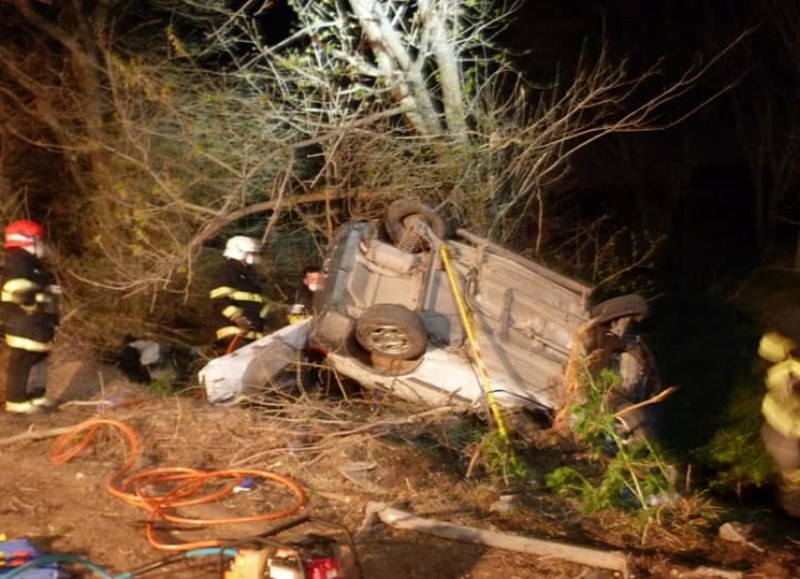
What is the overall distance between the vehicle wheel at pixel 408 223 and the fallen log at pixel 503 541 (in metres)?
2.80

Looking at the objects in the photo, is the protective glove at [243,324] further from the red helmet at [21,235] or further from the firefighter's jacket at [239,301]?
the red helmet at [21,235]

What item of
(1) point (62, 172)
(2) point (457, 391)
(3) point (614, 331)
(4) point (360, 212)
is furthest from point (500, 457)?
(1) point (62, 172)

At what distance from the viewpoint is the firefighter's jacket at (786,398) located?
5.25m

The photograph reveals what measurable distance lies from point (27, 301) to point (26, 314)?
0.14 m

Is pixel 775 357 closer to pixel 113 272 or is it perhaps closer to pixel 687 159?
pixel 113 272

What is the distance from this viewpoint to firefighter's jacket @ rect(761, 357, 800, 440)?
525cm

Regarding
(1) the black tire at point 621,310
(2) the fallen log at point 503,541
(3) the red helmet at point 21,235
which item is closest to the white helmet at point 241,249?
(3) the red helmet at point 21,235

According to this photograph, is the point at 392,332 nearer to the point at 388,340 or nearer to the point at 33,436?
the point at 388,340

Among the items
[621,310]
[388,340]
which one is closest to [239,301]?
[388,340]

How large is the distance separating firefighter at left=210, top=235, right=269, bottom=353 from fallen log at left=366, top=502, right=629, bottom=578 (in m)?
3.64

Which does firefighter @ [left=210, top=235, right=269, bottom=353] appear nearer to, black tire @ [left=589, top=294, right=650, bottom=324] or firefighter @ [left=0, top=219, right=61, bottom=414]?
firefighter @ [left=0, top=219, right=61, bottom=414]

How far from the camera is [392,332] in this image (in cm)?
689

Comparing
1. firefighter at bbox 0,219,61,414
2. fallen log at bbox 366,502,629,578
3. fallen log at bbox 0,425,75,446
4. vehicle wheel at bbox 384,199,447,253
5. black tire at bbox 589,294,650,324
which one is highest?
vehicle wheel at bbox 384,199,447,253

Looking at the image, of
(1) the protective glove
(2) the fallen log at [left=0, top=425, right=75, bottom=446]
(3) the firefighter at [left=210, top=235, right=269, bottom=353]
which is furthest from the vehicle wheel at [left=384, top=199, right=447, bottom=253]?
(2) the fallen log at [left=0, top=425, right=75, bottom=446]
